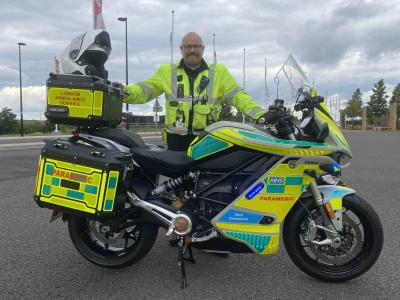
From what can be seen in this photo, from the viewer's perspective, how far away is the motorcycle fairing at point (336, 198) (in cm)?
331

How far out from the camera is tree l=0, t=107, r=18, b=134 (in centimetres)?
3962

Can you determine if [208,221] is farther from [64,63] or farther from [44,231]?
[44,231]

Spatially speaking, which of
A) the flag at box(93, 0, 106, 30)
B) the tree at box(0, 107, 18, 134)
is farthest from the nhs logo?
the tree at box(0, 107, 18, 134)

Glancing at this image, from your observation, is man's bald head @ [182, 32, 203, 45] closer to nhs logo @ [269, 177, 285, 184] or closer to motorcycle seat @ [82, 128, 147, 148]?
motorcycle seat @ [82, 128, 147, 148]

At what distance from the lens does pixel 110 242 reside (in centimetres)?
375

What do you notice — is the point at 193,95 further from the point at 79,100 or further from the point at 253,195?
the point at 253,195

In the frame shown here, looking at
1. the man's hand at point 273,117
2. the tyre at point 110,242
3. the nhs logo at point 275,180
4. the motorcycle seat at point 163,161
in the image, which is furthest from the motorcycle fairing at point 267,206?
the tyre at point 110,242

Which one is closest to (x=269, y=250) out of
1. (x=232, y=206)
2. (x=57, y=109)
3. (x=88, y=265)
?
(x=232, y=206)

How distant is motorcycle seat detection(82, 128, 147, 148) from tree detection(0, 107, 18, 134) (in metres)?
39.9

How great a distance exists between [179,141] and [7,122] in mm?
39955

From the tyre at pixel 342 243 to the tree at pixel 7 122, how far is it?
40869 mm

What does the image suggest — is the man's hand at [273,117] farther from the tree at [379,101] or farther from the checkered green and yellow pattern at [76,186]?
the tree at [379,101]

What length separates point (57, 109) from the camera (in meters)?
3.45

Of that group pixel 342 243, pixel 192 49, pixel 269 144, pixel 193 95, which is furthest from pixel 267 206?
pixel 192 49
